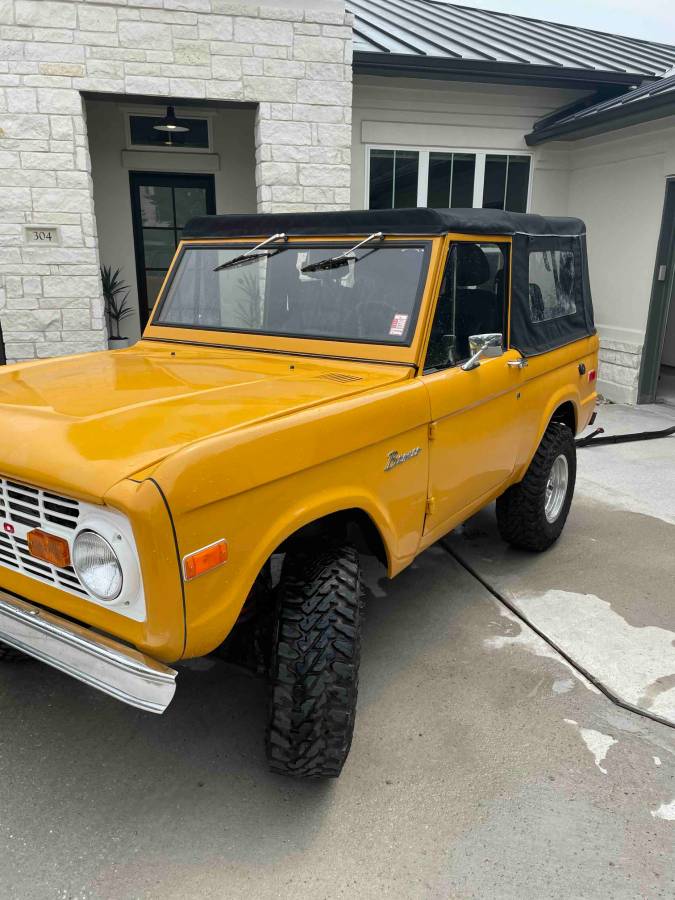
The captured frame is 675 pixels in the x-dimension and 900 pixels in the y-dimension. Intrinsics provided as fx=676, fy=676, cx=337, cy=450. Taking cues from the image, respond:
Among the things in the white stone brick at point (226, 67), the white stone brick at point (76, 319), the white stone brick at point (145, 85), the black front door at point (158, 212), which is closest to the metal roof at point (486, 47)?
the white stone brick at point (226, 67)

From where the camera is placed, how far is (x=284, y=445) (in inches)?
84.0

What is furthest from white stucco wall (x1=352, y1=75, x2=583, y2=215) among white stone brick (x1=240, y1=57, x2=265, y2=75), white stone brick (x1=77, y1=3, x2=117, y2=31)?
white stone brick (x1=77, y1=3, x2=117, y2=31)

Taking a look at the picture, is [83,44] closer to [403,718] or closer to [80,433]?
[80,433]

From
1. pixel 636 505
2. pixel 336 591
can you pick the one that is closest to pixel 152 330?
pixel 336 591

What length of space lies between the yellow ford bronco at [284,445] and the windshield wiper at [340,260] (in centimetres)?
1

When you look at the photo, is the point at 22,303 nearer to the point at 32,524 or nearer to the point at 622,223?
the point at 32,524

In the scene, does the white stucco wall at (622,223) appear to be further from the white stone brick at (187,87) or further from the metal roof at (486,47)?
the white stone brick at (187,87)

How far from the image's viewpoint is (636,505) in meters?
5.19

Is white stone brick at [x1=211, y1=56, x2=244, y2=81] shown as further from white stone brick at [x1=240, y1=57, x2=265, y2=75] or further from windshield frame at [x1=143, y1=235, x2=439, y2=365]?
windshield frame at [x1=143, y1=235, x2=439, y2=365]

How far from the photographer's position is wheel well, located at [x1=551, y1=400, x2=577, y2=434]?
14.4 feet

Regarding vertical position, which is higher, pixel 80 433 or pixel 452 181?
pixel 452 181

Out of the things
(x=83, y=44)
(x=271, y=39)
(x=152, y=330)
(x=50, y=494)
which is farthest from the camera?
(x=271, y=39)

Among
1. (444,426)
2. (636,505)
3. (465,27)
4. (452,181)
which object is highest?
(465,27)

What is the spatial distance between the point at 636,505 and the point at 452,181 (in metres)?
5.65
